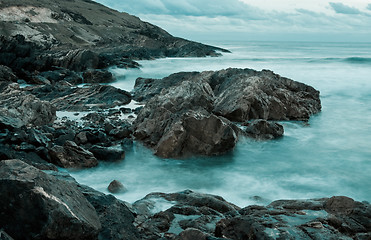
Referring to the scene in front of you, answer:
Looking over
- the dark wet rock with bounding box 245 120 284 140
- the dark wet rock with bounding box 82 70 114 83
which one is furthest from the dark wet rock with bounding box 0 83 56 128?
the dark wet rock with bounding box 82 70 114 83

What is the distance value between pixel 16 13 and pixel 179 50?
74.0 ft

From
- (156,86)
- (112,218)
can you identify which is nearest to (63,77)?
(156,86)

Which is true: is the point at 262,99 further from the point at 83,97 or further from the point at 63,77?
the point at 63,77

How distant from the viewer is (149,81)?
18922mm

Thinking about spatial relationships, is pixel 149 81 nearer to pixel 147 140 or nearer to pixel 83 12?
pixel 147 140

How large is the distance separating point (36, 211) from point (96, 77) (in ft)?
67.3

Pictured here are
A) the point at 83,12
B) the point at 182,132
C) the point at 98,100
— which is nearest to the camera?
the point at 182,132

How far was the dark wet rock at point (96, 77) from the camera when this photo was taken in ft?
73.7

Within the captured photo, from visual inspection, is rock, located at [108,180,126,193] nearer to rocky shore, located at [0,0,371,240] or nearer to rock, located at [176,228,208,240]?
rocky shore, located at [0,0,371,240]

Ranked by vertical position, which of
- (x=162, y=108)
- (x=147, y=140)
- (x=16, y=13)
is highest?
(x=16, y=13)

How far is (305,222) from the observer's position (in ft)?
14.1

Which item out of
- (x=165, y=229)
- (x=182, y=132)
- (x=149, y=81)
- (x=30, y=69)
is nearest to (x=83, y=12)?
(x=30, y=69)

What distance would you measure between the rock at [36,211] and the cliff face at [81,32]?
109 feet

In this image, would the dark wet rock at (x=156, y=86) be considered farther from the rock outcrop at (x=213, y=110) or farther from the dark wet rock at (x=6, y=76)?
Result: the dark wet rock at (x=6, y=76)
